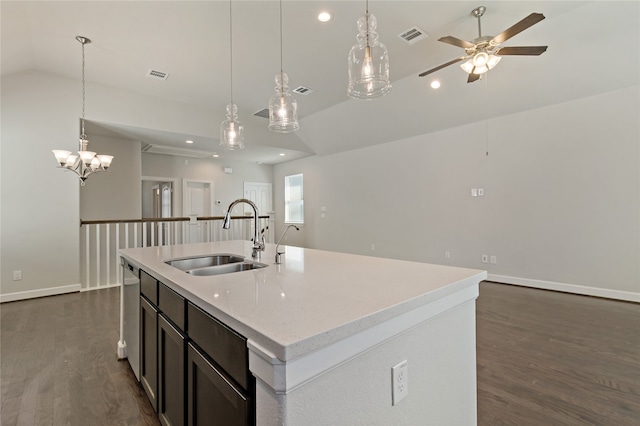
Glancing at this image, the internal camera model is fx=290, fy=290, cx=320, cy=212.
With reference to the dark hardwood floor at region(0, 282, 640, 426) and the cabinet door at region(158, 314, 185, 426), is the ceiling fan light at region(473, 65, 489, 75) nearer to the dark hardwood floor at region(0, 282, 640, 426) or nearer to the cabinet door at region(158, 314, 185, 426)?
the dark hardwood floor at region(0, 282, 640, 426)

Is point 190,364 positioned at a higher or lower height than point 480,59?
lower

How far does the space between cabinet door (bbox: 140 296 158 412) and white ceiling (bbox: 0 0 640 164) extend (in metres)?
2.85

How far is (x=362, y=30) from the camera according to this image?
70.1 inches

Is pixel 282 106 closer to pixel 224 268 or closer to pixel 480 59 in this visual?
pixel 224 268

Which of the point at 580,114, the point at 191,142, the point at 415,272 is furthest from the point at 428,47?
the point at 191,142

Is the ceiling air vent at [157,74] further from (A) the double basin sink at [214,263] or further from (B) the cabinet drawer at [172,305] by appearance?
(B) the cabinet drawer at [172,305]

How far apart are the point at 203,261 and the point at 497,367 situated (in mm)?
2311

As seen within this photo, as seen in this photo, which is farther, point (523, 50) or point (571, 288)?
point (571, 288)

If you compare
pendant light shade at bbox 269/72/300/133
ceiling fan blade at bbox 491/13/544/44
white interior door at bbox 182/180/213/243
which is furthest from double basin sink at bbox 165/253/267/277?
white interior door at bbox 182/180/213/243

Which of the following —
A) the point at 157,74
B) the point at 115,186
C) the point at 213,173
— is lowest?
the point at 115,186

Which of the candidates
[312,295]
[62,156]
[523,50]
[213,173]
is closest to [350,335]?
[312,295]

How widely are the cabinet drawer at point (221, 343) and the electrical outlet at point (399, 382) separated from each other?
0.45 meters

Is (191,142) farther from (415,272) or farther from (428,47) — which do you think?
(415,272)

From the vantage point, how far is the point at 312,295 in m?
1.01
